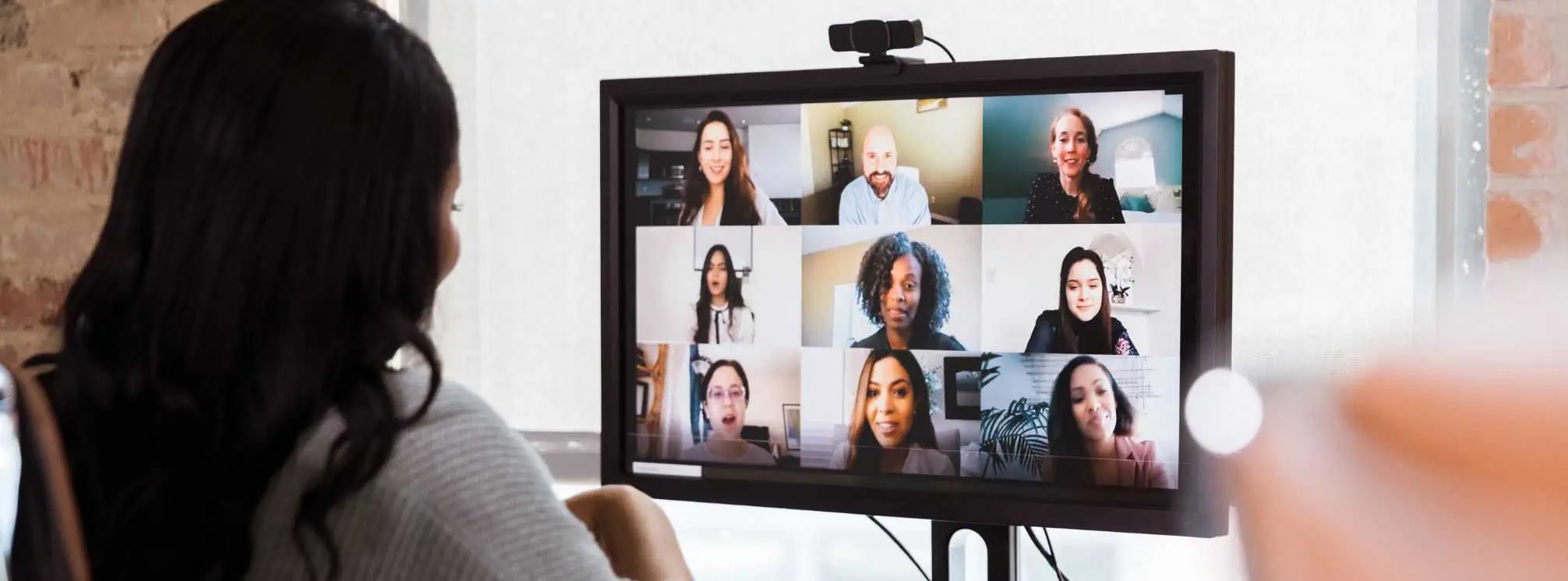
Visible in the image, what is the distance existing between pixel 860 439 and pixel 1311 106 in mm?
652

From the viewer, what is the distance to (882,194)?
1277 millimetres

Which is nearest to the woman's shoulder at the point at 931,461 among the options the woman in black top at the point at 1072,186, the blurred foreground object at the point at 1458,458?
the woman in black top at the point at 1072,186

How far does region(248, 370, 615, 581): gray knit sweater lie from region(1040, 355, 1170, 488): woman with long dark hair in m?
0.59

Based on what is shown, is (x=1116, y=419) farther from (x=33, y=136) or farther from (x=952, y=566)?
(x=33, y=136)

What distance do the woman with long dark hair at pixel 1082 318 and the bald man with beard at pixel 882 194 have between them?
0.14 m

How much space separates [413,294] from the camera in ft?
2.73

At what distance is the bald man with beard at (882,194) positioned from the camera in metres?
1.27

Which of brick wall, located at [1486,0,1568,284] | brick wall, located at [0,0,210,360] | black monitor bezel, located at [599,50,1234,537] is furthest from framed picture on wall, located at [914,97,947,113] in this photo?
brick wall, located at [0,0,210,360]

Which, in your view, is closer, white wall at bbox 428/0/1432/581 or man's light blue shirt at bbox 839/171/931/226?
man's light blue shirt at bbox 839/171/931/226

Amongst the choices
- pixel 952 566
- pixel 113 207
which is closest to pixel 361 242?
pixel 113 207

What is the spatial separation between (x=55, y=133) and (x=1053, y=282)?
121 cm

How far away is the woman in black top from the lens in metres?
1.22

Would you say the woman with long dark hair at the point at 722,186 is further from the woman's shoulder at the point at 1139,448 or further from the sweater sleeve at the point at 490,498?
the sweater sleeve at the point at 490,498

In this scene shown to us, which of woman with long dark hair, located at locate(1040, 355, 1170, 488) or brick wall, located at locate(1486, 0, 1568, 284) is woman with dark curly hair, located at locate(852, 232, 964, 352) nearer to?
woman with long dark hair, located at locate(1040, 355, 1170, 488)
